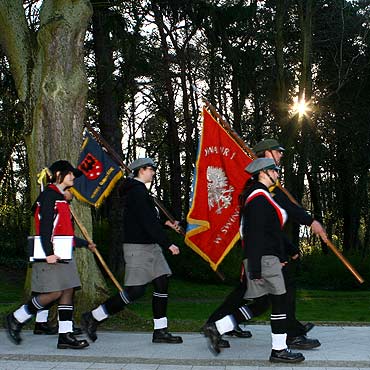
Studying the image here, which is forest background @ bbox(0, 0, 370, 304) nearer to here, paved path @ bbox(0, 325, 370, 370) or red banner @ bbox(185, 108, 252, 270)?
red banner @ bbox(185, 108, 252, 270)

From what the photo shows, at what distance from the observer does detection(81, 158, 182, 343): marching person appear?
7.55 meters

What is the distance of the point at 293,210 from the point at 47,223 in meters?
2.33

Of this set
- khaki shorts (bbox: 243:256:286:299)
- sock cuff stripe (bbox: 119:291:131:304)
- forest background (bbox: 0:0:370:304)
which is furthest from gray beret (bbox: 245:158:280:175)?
forest background (bbox: 0:0:370:304)

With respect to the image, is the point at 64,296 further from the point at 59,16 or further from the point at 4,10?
the point at 4,10

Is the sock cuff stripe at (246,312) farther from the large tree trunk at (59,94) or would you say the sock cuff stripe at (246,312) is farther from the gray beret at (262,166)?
the large tree trunk at (59,94)

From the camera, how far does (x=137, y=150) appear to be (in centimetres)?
4103

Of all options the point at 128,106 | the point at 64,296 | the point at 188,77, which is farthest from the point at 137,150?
the point at 64,296

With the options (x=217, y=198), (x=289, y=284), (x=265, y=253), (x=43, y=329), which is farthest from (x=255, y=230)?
(x=217, y=198)

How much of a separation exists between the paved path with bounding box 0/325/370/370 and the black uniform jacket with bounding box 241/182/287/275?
0.91 metres

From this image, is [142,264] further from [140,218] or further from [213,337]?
[213,337]

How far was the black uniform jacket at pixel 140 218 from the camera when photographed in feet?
24.7

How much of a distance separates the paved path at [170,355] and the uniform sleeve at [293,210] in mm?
1236

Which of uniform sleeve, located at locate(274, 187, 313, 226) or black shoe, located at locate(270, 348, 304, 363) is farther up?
uniform sleeve, located at locate(274, 187, 313, 226)

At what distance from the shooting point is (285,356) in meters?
6.52
